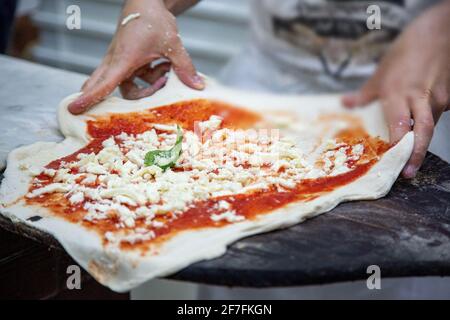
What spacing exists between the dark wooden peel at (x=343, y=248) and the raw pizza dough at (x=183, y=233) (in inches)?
0.9

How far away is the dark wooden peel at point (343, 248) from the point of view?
1226 mm

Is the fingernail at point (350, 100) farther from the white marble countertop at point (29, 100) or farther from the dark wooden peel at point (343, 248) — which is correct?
the white marble countertop at point (29, 100)

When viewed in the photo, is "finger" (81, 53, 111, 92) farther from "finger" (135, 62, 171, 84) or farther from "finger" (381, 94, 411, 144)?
"finger" (381, 94, 411, 144)

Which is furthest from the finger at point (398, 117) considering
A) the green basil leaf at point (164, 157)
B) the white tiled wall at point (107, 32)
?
the white tiled wall at point (107, 32)

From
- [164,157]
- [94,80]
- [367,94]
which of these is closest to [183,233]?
[164,157]

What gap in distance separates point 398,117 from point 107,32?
3.15 metres

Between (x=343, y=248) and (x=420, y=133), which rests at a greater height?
(x=420, y=133)

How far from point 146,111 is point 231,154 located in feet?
1.32

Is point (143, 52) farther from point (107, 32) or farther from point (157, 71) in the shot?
point (107, 32)

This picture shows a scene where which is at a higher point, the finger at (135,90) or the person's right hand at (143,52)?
the person's right hand at (143,52)

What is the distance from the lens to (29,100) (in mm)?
2102

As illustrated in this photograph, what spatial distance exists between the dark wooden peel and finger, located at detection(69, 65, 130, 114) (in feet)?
1.82

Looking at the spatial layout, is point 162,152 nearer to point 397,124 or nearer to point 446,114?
point 397,124
